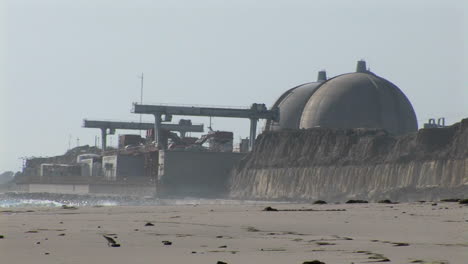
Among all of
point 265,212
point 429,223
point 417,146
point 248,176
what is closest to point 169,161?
point 248,176

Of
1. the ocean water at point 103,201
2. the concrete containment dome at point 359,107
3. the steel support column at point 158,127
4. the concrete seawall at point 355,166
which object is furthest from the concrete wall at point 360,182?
the concrete containment dome at point 359,107

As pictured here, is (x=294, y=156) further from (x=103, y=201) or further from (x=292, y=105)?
(x=292, y=105)

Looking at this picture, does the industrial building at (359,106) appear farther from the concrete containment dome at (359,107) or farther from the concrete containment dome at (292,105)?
the concrete containment dome at (292,105)

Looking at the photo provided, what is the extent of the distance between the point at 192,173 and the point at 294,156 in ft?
37.6

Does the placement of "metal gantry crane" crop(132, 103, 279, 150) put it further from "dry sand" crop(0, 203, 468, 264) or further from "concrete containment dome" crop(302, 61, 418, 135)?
"dry sand" crop(0, 203, 468, 264)

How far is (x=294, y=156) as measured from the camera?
88.5 m

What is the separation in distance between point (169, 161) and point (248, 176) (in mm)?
8240

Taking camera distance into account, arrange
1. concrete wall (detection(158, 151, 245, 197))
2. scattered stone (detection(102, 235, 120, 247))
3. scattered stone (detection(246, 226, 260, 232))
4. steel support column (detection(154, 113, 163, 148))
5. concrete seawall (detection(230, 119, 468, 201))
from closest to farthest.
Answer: scattered stone (detection(102, 235, 120, 247)) < scattered stone (detection(246, 226, 260, 232)) < concrete seawall (detection(230, 119, 468, 201)) < concrete wall (detection(158, 151, 245, 197)) < steel support column (detection(154, 113, 163, 148))

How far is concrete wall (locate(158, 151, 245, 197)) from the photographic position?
94812 millimetres

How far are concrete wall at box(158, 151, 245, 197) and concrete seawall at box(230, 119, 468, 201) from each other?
2.37 metres

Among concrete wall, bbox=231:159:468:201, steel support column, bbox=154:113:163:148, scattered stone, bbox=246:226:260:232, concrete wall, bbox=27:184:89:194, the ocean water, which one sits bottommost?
the ocean water

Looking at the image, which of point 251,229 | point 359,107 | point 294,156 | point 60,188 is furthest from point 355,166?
point 251,229

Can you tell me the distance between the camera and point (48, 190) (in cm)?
11906

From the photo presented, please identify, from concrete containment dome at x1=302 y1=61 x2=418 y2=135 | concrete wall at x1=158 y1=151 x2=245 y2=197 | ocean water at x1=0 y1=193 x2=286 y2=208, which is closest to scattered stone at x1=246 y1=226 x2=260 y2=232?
ocean water at x1=0 y1=193 x2=286 y2=208
